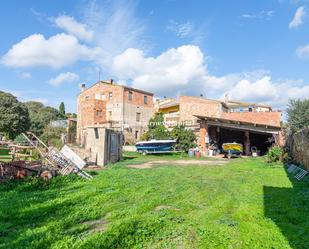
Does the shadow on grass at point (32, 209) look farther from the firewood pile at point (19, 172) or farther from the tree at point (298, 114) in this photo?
the tree at point (298, 114)

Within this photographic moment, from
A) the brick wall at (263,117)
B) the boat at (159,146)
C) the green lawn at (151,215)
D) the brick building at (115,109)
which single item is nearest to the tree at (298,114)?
the brick wall at (263,117)

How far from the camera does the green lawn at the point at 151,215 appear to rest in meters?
4.49

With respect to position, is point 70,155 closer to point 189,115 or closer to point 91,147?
point 91,147

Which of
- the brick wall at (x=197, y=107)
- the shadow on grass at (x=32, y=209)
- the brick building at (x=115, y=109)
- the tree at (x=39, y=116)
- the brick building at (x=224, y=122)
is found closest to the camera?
the shadow on grass at (x=32, y=209)

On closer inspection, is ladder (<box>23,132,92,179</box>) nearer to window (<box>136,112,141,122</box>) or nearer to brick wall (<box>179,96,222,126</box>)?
brick wall (<box>179,96,222,126</box>)

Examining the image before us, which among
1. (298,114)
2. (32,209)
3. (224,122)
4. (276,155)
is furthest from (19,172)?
(298,114)

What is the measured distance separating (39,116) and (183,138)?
36475 millimetres

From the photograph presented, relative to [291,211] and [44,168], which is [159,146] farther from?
[291,211]

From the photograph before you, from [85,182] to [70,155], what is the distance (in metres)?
3.32

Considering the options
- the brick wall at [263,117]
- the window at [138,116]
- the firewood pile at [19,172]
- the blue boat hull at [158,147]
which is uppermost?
the window at [138,116]

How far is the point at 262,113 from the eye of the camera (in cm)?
3198

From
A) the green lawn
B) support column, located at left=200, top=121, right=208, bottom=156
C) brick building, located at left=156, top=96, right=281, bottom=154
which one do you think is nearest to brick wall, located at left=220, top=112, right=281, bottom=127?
brick building, located at left=156, top=96, right=281, bottom=154

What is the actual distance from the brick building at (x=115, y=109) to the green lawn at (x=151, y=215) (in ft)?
94.8

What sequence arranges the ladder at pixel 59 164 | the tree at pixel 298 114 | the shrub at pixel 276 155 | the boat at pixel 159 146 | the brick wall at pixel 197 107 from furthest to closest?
the brick wall at pixel 197 107 < the tree at pixel 298 114 < the boat at pixel 159 146 < the shrub at pixel 276 155 < the ladder at pixel 59 164
